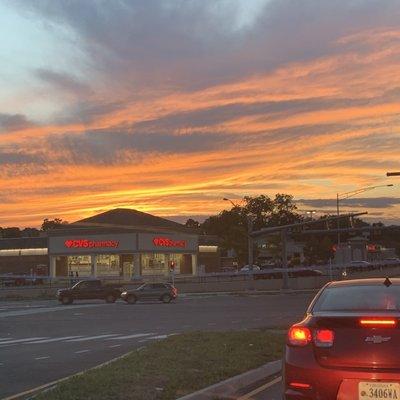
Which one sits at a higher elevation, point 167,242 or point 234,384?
point 167,242

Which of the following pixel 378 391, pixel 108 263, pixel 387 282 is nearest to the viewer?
pixel 378 391

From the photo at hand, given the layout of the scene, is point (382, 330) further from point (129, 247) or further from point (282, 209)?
point (282, 209)

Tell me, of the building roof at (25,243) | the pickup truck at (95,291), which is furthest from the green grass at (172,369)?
the building roof at (25,243)

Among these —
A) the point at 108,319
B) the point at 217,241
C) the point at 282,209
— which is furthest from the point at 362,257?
the point at 108,319

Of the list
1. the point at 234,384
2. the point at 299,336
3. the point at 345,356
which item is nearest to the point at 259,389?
the point at 234,384

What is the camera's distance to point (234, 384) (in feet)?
30.0

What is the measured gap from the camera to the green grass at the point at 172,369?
8.13m

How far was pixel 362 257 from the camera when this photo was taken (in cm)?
11100

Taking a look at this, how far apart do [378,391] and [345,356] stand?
0.43 metres

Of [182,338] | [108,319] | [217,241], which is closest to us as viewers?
[182,338]

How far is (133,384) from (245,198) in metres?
103

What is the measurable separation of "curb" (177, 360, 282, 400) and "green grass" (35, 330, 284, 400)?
0.17m

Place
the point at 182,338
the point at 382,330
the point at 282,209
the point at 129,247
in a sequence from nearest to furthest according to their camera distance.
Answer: the point at 382,330, the point at 182,338, the point at 129,247, the point at 282,209

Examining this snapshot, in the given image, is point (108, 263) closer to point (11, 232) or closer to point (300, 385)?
point (300, 385)
